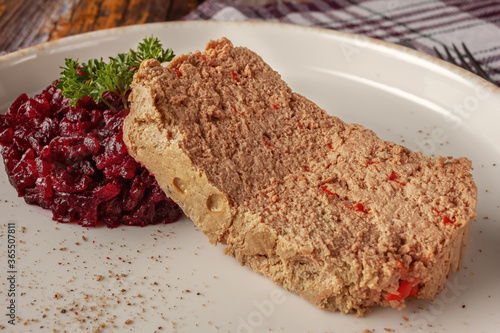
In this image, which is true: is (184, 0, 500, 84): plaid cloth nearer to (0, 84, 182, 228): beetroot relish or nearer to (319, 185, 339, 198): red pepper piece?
(0, 84, 182, 228): beetroot relish

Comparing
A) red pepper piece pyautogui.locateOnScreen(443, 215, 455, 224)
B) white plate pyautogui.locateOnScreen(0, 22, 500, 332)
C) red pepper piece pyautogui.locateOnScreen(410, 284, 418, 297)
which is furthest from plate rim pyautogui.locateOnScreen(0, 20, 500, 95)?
red pepper piece pyautogui.locateOnScreen(410, 284, 418, 297)

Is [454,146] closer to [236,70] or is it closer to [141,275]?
[236,70]

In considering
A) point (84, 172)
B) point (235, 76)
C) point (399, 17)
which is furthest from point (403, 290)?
point (399, 17)

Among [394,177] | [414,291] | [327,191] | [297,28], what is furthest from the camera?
[297,28]

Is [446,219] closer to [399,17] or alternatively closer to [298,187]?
[298,187]

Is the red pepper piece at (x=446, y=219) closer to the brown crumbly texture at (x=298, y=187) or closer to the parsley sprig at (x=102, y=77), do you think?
the brown crumbly texture at (x=298, y=187)

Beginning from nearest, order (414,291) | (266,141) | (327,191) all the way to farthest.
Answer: (414,291) < (327,191) < (266,141)
